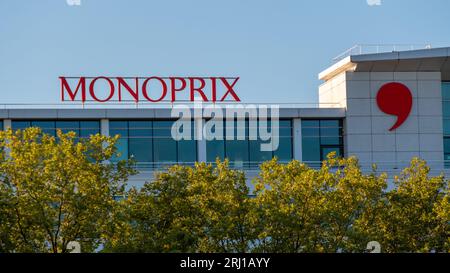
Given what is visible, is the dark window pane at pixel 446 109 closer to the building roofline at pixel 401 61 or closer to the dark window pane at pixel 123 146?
the building roofline at pixel 401 61

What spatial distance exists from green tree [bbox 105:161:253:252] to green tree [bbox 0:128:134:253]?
4.04ft

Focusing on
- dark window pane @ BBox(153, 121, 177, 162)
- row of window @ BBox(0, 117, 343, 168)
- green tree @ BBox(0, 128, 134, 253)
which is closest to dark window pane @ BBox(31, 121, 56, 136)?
row of window @ BBox(0, 117, 343, 168)

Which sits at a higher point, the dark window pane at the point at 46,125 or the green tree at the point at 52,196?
the dark window pane at the point at 46,125

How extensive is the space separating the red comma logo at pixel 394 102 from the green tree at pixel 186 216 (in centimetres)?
2093

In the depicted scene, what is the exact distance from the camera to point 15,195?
40.5 metres

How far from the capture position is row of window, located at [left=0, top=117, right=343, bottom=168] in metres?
60.4

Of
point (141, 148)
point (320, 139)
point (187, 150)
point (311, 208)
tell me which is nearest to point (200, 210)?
point (311, 208)

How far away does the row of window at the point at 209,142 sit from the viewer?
60406 mm

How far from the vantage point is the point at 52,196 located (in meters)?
39.0

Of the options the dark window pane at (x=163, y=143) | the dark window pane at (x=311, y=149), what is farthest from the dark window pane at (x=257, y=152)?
the dark window pane at (x=163, y=143)

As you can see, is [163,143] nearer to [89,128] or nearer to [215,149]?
[215,149]

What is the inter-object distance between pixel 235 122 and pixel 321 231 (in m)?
22.9

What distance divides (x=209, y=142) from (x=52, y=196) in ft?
76.4

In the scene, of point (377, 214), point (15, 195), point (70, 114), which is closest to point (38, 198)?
point (15, 195)
